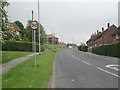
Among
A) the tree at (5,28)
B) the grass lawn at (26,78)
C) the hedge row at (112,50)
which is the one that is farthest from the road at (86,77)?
the hedge row at (112,50)

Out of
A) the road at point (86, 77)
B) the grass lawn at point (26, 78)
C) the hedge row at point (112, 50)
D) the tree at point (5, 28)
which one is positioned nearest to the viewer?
the grass lawn at point (26, 78)

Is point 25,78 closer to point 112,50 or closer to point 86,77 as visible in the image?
point 86,77

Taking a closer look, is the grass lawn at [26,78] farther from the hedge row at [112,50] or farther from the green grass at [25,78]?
the hedge row at [112,50]

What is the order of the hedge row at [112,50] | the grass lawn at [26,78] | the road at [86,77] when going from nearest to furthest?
the grass lawn at [26,78] → the road at [86,77] → the hedge row at [112,50]

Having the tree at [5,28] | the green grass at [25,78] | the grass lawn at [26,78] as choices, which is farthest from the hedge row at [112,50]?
the green grass at [25,78]

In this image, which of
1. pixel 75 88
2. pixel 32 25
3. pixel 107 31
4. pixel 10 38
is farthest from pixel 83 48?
pixel 75 88

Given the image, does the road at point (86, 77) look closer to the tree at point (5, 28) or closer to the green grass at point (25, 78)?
the green grass at point (25, 78)

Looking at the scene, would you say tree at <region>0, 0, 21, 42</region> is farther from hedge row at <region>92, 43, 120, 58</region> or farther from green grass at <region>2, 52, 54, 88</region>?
hedge row at <region>92, 43, 120, 58</region>

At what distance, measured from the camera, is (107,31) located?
3526 inches

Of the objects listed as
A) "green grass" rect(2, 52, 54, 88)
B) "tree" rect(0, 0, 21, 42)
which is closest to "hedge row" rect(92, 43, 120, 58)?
"tree" rect(0, 0, 21, 42)

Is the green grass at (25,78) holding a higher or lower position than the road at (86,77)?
higher

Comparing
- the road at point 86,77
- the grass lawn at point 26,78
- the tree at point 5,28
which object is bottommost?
the road at point 86,77

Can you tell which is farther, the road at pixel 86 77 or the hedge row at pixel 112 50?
the hedge row at pixel 112 50

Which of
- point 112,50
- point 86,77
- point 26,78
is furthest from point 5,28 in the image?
point 112,50
